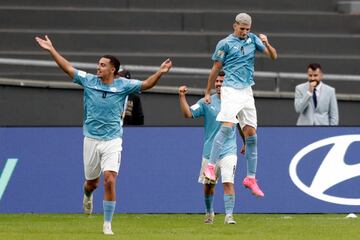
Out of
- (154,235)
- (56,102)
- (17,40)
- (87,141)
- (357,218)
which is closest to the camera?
(154,235)

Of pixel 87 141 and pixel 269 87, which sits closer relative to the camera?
pixel 87 141

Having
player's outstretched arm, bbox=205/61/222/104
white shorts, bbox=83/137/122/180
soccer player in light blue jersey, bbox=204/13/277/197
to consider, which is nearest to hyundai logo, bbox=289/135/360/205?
soccer player in light blue jersey, bbox=204/13/277/197

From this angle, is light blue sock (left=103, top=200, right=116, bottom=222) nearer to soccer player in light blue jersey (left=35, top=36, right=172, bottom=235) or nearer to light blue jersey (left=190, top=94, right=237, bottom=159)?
soccer player in light blue jersey (left=35, top=36, right=172, bottom=235)

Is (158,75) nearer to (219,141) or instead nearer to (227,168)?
(219,141)

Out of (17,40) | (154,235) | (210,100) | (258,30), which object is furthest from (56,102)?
(154,235)

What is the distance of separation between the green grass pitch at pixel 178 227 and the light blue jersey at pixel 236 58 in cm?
186

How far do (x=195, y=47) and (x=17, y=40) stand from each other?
3412 mm

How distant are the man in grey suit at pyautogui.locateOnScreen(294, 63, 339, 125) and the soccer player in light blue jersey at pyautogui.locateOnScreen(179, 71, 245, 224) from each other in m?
3.30

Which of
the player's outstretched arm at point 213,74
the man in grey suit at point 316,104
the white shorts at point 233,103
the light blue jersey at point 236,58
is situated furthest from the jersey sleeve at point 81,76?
the man in grey suit at point 316,104

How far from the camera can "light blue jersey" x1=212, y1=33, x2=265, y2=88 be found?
1720 cm

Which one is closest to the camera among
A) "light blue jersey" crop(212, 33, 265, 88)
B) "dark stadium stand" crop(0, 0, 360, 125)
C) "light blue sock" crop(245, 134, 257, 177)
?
"light blue jersey" crop(212, 33, 265, 88)

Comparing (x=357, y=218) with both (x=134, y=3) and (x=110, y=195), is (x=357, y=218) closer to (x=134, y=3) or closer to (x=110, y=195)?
(x=110, y=195)

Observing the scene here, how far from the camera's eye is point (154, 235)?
52.3 ft

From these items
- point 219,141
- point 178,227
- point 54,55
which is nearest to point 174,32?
point 219,141
